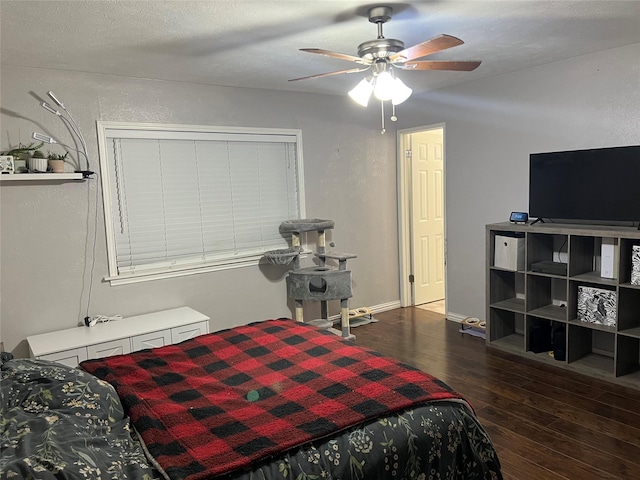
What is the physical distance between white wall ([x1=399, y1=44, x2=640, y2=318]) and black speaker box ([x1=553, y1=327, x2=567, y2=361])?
3.29 ft

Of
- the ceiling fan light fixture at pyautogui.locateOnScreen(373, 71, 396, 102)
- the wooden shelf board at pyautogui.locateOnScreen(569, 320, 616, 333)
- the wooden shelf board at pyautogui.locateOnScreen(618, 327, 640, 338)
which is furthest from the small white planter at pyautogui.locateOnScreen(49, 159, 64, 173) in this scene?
the wooden shelf board at pyautogui.locateOnScreen(618, 327, 640, 338)

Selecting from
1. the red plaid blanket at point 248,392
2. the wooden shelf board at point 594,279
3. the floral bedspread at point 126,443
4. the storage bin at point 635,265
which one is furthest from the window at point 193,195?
the storage bin at point 635,265

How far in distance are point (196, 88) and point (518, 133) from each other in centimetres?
287

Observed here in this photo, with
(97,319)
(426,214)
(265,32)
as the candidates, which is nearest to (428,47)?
(265,32)

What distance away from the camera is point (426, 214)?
18.9 ft

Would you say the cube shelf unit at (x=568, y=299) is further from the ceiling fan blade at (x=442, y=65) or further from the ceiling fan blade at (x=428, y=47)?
the ceiling fan blade at (x=428, y=47)

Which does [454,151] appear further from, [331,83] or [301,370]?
[301,370]

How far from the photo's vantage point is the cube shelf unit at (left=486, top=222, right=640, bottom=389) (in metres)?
3.42

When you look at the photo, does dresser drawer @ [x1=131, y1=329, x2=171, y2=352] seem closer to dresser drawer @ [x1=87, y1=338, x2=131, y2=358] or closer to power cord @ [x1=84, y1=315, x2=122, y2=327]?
dresser drawer @ [x1=87, y1=338, x2=131, y2=358]

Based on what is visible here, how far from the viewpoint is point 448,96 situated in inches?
191

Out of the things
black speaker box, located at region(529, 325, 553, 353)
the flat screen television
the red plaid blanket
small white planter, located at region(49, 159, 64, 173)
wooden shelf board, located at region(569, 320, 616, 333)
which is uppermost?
small white planter, located at region(49, 159, 64, 173)

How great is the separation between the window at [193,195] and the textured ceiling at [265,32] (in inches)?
22.8

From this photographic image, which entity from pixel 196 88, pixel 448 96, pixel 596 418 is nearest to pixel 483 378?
pixel 596 418

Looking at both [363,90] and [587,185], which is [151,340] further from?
[587,185]
